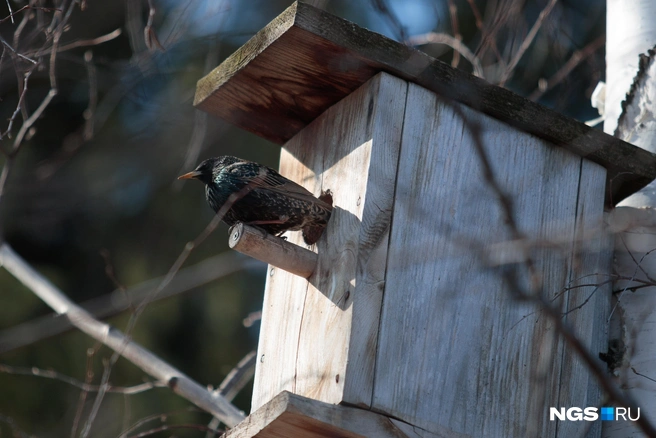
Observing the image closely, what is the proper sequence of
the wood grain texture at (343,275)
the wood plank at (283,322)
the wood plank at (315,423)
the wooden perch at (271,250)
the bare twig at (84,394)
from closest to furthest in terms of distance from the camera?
the wood plank at (315,423), the wood grain texture at (343,275), the wooden perch at (271,250), the wood plank at (283,322), the bare twig at (84,394)

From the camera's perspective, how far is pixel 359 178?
2.57 meters

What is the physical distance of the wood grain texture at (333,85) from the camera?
2570 millimetres

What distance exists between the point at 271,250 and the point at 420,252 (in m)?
0.41

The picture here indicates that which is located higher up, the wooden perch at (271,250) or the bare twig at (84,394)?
the wooden perch at (271,250)

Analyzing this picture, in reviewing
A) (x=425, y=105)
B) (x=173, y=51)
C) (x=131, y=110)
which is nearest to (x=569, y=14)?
(x=173, y=51)

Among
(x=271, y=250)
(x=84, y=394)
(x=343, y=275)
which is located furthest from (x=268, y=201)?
(x=84, y=394)

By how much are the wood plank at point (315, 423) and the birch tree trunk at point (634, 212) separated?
691 millimetres

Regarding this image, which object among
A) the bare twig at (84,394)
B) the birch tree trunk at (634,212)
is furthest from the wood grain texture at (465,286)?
the bare twig at (84,394)

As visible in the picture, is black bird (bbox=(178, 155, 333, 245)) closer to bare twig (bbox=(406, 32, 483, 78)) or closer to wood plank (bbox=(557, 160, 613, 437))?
wood plank (bbox=(557, 160, 613, 437))

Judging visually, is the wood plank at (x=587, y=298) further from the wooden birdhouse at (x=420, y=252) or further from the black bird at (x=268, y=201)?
the black bird at (x=268, y=201)

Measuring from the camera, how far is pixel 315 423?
2.14m

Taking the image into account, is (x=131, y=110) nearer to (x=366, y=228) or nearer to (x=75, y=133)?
(x=75, y=133)

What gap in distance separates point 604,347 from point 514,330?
0.39m

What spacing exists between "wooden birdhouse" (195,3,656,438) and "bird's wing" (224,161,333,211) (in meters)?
0.07
